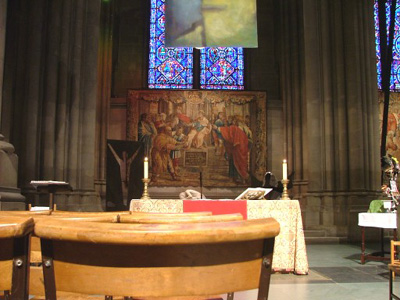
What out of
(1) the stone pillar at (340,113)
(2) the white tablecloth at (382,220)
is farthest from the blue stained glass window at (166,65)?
(2) the white tablecloth at (382,220)

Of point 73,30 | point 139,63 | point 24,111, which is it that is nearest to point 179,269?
point 24,111

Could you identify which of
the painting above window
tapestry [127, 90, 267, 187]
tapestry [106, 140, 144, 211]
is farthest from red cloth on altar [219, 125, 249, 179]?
tapestry [106, 140, 144, 211]

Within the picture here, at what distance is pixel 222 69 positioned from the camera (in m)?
18.5

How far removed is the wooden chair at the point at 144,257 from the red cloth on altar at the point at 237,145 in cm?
1581

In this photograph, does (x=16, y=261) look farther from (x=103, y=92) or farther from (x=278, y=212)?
(x=103, y=92)

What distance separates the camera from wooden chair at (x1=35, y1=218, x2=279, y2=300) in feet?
3.32

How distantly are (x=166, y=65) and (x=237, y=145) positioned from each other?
4.53m

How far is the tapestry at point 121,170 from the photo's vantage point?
12297 mm

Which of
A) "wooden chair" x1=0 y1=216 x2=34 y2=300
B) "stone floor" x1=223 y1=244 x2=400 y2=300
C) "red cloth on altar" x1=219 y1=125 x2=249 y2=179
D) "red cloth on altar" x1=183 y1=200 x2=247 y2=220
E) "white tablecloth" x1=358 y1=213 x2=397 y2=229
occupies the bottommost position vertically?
"stone floor" x1=223 y1=244 x2=400 y2=300

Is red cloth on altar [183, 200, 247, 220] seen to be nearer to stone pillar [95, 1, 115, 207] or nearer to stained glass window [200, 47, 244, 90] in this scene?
stone pillar [95, 1, 115, 207]

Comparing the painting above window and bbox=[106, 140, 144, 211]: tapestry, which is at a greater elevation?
the painting above window

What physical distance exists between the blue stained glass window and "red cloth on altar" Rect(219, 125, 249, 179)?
2.60m

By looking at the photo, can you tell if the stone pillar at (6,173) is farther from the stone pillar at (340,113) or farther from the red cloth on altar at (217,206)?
the stone pillar at (340,113)

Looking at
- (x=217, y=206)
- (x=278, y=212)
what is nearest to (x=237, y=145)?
(x=278, y=212)
